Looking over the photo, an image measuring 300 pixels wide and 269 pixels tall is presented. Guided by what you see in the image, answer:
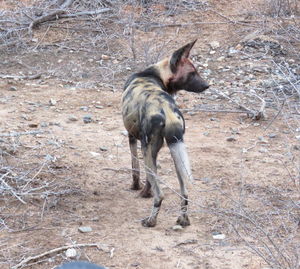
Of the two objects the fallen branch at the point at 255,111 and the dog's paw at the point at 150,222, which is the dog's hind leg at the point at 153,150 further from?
the fallen branch at the point at 255,111

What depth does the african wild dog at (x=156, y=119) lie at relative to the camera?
179 inches

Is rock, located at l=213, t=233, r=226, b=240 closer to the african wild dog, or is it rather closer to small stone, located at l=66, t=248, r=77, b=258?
the african wild dog

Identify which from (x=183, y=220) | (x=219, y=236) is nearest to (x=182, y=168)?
(x=183, y=220)

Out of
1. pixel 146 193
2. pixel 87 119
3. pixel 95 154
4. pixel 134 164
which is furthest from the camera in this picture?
pixel 87 119

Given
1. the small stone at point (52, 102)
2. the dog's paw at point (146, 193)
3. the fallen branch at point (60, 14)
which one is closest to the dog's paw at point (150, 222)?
the dog's paw at point (146, 193)

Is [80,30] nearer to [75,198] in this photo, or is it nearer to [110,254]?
[75,198]

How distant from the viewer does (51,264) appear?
4.11 m

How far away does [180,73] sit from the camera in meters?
5.35

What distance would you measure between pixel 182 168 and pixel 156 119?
1.29 feet

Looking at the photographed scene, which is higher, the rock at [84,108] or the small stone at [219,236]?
the small stone at [219,236]

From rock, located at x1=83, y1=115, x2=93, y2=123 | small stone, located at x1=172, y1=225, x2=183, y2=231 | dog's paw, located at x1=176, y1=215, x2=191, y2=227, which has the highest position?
dog's paw, located at x1=176, y1=215, x2=191, y2=227

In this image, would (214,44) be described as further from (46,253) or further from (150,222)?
(46,253)

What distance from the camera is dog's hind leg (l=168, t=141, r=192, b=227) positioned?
14.9 ft

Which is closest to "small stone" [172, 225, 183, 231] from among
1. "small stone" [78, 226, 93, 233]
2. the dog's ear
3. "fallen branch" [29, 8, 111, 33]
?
"small stone" [78, 226, 93, 233]
